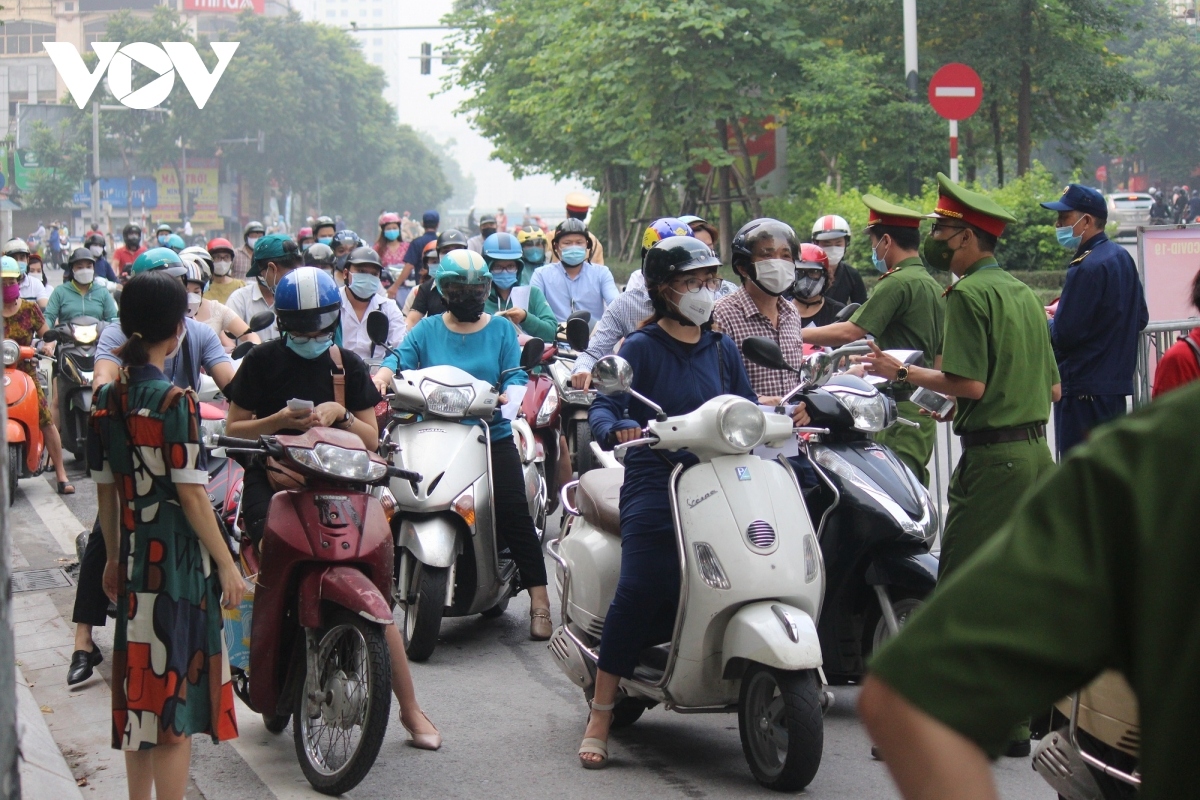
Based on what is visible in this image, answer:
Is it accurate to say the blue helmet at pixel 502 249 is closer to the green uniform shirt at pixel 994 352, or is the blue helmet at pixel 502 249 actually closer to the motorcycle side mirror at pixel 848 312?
the motorcycle side mirror at pixel 848 312

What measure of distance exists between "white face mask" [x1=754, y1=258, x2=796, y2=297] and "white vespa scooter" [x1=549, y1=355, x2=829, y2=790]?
110 centimetres

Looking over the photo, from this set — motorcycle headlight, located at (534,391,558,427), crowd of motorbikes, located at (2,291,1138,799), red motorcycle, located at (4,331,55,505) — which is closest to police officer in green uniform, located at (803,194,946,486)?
crowd of motorbikes, located at (2,291,1138,799)

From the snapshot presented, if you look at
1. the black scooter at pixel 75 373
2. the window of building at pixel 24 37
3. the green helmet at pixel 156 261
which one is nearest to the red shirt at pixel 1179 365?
the green helmet at pixel 156 261

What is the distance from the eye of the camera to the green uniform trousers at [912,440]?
20.7 feet

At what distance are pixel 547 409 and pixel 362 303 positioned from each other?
4.42ft

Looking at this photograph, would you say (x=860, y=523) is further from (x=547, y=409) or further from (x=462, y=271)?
(x=547, y=409)

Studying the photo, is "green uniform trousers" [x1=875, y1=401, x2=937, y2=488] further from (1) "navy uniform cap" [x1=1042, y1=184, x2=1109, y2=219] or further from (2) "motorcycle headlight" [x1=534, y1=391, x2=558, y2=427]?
(2) "motorcycle headlight" [x1=534, y1=391, x2=558, y2=427]

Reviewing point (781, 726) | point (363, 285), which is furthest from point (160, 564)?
point (363, 285)

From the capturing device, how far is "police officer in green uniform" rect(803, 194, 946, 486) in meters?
6.15

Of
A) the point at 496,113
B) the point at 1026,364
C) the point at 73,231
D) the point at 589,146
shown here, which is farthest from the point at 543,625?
the point at 73,231

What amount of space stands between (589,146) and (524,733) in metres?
29.7

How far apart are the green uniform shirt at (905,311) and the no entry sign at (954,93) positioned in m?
9.83

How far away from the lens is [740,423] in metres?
4.63

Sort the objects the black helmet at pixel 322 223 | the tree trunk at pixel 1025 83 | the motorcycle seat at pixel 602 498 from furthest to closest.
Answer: the tree trunk at pixel 1025 83, the black helmet at pixel 322 223, the motorcycle seat at pixel 602 498
